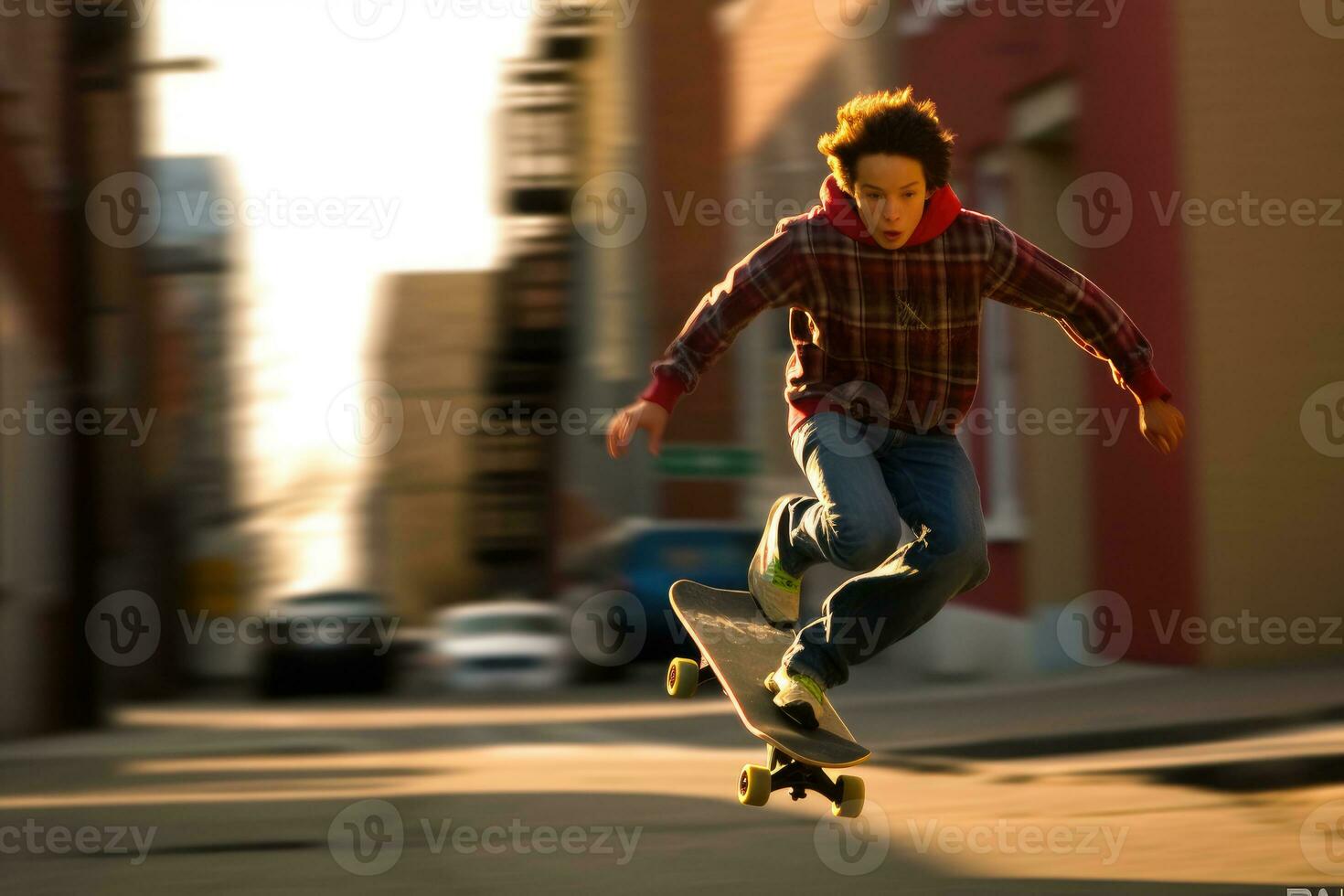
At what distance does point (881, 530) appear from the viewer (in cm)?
525

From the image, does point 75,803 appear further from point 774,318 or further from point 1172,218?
point 774,318

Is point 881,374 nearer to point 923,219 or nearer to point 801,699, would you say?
point 923,219

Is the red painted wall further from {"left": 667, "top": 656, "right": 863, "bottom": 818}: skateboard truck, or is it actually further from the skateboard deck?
{"left": 667, "top": 656, "right": 863, "bottom": 818}: skateboard truck

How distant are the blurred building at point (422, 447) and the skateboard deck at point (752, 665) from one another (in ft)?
199

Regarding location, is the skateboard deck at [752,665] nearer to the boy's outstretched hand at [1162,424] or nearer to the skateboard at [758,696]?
the skateboard at [758,696]

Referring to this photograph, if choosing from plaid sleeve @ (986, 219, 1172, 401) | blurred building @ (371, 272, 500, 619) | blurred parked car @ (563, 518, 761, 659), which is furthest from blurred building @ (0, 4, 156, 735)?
blurred building @ (371, 272, 500, 619)

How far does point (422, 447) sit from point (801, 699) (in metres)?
78.4

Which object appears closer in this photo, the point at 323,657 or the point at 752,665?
the point at 752,665

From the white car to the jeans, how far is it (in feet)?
58.0

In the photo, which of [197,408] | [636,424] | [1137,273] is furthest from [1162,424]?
[197,408]

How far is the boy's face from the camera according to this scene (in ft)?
16.3

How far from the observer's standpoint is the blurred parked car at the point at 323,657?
25922 mm

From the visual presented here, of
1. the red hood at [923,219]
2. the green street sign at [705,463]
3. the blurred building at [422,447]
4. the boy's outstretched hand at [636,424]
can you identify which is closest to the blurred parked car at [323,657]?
the green street sign at [705,463]

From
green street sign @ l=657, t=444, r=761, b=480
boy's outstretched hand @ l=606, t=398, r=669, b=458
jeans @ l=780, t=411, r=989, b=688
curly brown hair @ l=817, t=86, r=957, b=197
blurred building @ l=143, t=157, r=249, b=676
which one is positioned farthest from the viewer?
blurred building @ l=143, t=157, r=249, b=676
